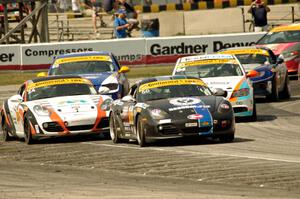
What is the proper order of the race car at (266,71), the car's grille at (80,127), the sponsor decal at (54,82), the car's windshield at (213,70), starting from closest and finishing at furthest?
the car's grille at (80,127)
the sponsor decal at (54,82)
the car's windshield at (213,70)
the race car at (266,71)

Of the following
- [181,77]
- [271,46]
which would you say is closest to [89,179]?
[181,77]

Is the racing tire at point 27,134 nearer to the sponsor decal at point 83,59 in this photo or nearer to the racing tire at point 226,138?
the racing tire at point 226,138

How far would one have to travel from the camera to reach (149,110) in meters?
18.1

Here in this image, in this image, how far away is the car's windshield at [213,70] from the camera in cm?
2399

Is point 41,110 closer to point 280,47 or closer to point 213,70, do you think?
point 213,70

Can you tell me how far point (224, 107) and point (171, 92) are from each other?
1.29 metres

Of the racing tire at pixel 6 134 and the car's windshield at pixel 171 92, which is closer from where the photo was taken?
the car's windshield at pixel 171 92

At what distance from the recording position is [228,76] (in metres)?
23.7

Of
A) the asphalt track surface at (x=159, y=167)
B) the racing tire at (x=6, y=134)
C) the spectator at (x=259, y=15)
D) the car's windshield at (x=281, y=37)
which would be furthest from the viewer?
the spectator at (x=259, y=15)

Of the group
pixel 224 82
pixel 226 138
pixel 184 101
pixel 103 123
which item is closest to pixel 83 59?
pixel 224 82

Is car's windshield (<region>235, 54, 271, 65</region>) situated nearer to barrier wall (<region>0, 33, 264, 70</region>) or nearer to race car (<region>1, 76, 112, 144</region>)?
race car (<region>1, 76, 112, 144</region>)

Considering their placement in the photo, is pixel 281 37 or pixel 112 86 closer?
pixel 112 86

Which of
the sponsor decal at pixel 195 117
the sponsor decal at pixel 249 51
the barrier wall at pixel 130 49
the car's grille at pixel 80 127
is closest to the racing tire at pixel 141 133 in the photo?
the sponsor decal at pixel 195 117

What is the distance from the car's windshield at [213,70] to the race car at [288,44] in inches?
346
